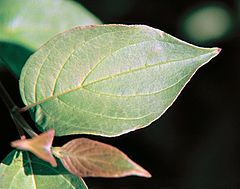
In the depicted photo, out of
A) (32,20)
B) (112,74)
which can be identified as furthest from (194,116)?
(112,74)

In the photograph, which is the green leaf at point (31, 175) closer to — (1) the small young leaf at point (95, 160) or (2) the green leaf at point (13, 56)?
(1) the small young leaf at point (95, 160)

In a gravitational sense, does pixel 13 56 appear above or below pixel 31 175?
above

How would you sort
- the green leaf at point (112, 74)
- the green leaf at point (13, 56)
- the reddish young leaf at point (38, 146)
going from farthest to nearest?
the green leaf at point (13, 56)
the green leaf at point (112, 74)
the reddish young leaf at point (38, 146)

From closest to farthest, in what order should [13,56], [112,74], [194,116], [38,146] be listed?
[38,146], [112,74], [13,56], [194,116]

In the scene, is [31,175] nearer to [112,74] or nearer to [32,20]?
[112,74]

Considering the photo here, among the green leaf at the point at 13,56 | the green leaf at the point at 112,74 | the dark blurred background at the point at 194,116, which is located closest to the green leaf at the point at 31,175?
the green leaf at the point at 112,74

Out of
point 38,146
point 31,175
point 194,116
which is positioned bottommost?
point 194,116

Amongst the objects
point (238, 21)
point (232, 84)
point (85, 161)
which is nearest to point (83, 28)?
point (85, 161)

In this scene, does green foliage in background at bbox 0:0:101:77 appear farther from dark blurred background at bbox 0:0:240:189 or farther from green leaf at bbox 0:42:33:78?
dark blurred background at bbox 0:0:240:189
